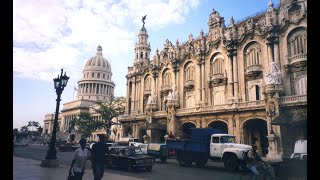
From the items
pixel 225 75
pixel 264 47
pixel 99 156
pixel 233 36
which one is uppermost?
pixel 233 36

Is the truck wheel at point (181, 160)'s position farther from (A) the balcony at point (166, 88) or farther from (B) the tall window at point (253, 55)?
(A) the balcony at point (166, 88)

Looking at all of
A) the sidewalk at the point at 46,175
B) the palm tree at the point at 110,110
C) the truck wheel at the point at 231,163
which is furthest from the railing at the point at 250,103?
the palm tree at the point at 110,110

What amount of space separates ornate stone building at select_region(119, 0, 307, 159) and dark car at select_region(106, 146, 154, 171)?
1414 centimetres

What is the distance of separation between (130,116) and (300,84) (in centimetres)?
3067

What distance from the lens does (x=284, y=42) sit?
30766 mm

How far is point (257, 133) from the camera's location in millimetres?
31500

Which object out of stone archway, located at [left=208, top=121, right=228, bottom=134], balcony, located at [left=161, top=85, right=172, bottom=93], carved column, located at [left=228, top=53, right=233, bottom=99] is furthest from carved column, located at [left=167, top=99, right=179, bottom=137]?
carved column, located at [left=228, top=53, right=233, bottom=99]

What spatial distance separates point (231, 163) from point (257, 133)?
625 inches

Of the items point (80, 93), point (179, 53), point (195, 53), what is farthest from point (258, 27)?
point (80, 93)

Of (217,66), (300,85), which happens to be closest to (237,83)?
(217,66)

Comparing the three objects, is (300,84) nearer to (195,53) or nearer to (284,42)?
(284,42)

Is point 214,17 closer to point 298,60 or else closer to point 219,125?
point 298,60

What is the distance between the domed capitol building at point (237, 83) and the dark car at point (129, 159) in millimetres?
14356
